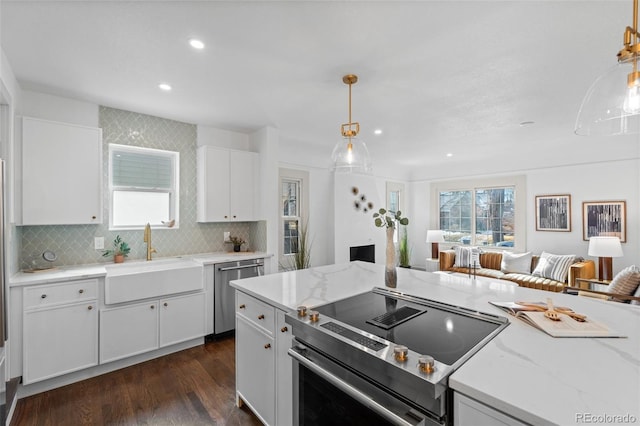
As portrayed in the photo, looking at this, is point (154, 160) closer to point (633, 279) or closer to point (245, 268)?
point (245, 268)

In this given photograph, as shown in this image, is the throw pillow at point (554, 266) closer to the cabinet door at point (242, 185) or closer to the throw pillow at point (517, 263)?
the throw pillow at point (517, 263)

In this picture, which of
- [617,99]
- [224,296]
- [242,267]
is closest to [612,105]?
[617,99]

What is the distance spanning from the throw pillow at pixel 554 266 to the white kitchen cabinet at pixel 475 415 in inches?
189

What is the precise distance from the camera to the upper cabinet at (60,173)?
2.58 meters

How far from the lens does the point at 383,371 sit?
106 centimetres


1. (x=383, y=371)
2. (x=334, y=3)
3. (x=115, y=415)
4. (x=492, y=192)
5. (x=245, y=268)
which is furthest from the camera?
(x=492, y=192)

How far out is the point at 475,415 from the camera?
866mm

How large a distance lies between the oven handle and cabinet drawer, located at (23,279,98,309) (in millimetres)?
2176

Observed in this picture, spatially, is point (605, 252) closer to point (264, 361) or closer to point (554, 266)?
point (554, 266)

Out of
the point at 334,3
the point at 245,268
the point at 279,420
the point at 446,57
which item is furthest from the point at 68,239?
the point at 446,57

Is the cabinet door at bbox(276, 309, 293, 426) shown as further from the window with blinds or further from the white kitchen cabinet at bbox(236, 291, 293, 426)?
the window with blinds

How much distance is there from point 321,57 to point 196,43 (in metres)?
0.88

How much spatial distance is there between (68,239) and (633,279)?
586 cm

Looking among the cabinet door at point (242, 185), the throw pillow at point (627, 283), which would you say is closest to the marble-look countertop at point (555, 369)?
the throw pillow at point (627, 283)
